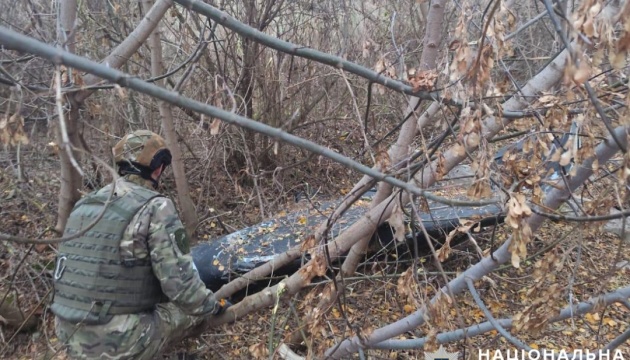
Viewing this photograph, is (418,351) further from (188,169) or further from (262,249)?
(188,169)

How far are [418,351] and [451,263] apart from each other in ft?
3.24

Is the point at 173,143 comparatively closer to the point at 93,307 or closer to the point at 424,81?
the point at 93,307

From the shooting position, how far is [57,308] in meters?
2.52

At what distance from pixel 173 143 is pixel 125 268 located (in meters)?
1.59

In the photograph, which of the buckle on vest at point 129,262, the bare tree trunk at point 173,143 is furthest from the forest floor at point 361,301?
the bare tree trunk at point 173,143

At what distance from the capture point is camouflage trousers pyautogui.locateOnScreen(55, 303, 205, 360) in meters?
2.46

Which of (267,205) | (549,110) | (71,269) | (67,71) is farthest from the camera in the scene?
(267,205)

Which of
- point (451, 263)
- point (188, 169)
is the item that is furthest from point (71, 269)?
point (451, 263)

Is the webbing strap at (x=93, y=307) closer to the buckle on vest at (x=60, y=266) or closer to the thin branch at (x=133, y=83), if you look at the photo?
the buckle on vest at (x=60, y=266)

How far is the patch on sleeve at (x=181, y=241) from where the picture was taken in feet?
8.20

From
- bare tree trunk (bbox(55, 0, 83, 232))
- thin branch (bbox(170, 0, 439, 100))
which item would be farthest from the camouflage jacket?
thin branch (bbox(170, 0, 439, 100))

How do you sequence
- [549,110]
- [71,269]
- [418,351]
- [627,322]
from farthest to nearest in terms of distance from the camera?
[627,322] < [418,351] < [71,269] < [549,110]

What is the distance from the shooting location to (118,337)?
245 centimetres

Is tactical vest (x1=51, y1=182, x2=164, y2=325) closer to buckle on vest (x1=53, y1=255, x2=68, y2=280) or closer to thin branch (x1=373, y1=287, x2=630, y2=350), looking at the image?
buckle on vest (x1=53, y1=255, x2=68, y2=280)
